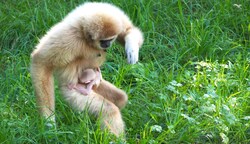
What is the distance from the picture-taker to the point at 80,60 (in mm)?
5496

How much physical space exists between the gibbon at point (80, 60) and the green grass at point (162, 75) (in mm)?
151

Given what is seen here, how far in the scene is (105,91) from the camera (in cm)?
569

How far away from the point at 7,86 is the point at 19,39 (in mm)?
1141

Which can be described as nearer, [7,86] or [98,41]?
[98,41]

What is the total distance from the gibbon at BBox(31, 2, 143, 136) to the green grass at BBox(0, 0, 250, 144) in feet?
0.49

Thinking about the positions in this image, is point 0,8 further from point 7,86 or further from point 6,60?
point 7,86

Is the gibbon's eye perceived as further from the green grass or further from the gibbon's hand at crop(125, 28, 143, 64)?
the green grass

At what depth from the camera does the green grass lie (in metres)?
5.34

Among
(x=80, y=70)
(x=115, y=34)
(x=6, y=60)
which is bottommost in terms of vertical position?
(x=6, y=60)

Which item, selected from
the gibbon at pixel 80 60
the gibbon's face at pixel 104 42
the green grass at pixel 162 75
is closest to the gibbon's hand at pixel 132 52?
the gibbon at pixel 80 60

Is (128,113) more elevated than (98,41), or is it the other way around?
(98,41)

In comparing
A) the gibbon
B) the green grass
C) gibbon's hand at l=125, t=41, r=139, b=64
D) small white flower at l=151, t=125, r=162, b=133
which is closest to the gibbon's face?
the gibbon

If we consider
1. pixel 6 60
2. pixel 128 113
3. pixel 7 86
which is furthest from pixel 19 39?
pixel 128 113

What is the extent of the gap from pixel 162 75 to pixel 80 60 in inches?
50.0
